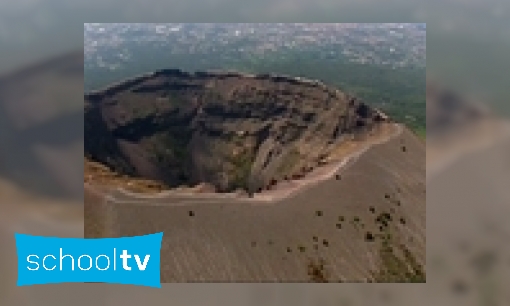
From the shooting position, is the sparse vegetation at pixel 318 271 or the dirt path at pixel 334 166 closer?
the sparse vegetation at pixel 318 271

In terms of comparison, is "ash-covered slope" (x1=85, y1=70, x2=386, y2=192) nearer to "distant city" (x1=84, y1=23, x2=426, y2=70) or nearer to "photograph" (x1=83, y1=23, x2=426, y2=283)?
"photograph" (x1=83, y1=23, x2=426, y2=283)

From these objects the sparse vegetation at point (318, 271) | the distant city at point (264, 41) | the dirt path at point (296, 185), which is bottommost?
the sparse vegetation at point (318, 271)

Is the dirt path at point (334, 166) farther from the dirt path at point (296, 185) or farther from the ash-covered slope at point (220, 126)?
the ash-covered slope at point (220, 126)

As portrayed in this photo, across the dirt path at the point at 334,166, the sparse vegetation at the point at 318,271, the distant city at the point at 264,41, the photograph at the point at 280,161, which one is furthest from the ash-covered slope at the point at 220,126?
the sparse vegetation at the point at 318,271

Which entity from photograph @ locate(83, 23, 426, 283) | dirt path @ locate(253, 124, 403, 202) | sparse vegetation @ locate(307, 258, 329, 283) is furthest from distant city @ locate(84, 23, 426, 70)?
sparse vegetation @ locate(307, 258, 329, 283)

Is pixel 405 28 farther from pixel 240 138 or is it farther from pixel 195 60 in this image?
pixel 240 138

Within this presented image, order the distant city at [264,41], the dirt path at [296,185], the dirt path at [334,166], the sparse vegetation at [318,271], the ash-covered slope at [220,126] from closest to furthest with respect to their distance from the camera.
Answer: the sparse vegetation at [318,271] → the distant city at [264,41] → the dirt path at [296,185] → the dirt path at [334,166] → the ash-covered slope at [220,126]

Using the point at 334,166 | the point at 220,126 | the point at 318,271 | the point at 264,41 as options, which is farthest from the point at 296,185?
the point at 220,126
